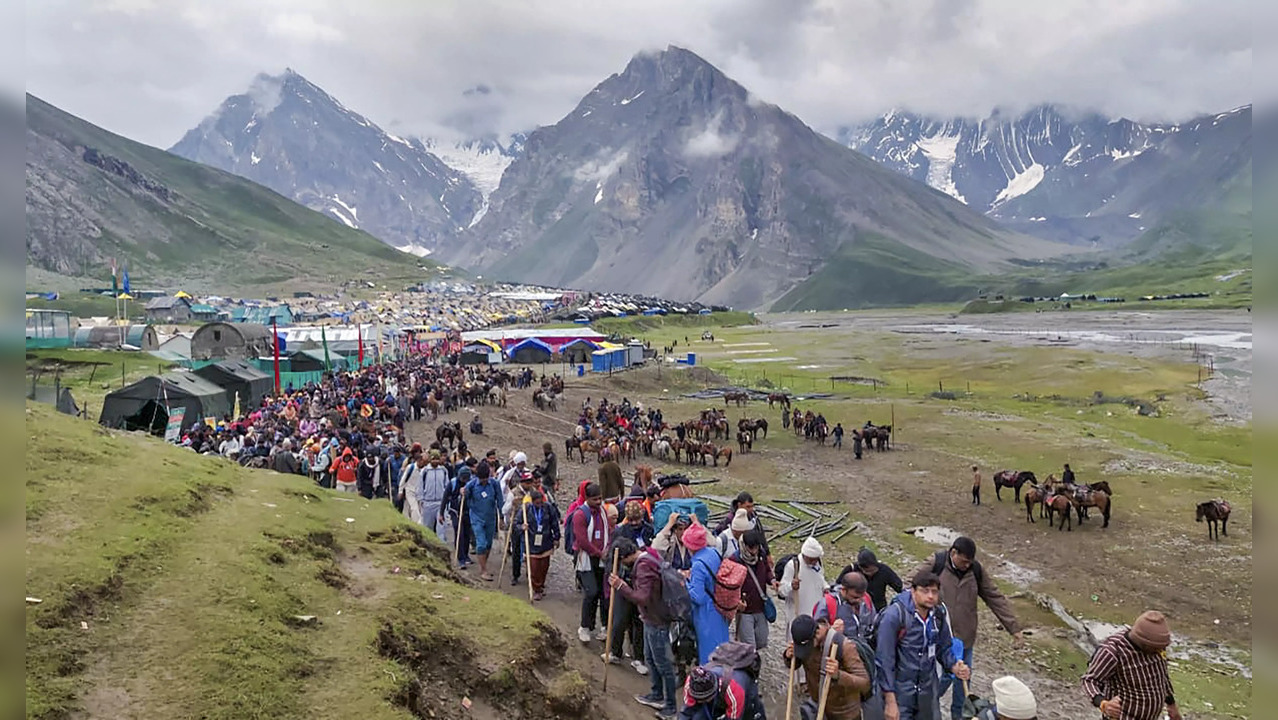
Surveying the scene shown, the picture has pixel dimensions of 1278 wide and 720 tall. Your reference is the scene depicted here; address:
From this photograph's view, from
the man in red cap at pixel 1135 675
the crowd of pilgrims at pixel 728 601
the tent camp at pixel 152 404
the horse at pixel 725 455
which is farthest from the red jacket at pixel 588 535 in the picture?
the tent camp at pixel 152 404

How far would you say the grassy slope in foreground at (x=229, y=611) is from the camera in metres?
6.75

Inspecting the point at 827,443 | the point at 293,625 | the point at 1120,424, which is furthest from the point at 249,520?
the point at 1120,424

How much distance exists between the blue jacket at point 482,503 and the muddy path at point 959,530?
1.15 meters

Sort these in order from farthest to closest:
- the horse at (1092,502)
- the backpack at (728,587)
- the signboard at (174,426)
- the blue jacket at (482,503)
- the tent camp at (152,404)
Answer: the tent camp at (152,404) < the signboard at (174,426) < the horse at (1092,502) < the blue jacket at (482,503) < the backpack at (728,587)

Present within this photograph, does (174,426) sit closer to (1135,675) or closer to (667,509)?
(667,509)

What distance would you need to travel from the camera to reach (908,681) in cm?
749

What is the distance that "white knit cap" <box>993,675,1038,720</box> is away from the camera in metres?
5.87

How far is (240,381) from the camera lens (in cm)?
3809

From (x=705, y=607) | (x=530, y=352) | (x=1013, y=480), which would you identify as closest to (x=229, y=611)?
(x=705, y=607)

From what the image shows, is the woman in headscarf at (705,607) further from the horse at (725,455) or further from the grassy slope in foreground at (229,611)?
the horse at (725,455)

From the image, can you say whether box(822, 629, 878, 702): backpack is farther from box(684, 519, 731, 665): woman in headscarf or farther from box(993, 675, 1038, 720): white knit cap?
box(684, 519, 731, 665): woman in headscarf

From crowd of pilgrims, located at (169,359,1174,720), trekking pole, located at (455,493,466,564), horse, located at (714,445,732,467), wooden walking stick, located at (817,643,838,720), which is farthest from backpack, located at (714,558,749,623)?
Answer: horse, located at (714,445,732,467)

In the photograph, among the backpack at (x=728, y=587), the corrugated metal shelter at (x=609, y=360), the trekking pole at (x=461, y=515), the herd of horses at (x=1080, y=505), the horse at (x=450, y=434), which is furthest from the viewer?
Result: the corrugated metal shelter at (x=609, y=360)

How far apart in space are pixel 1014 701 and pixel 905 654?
5.43 feet
